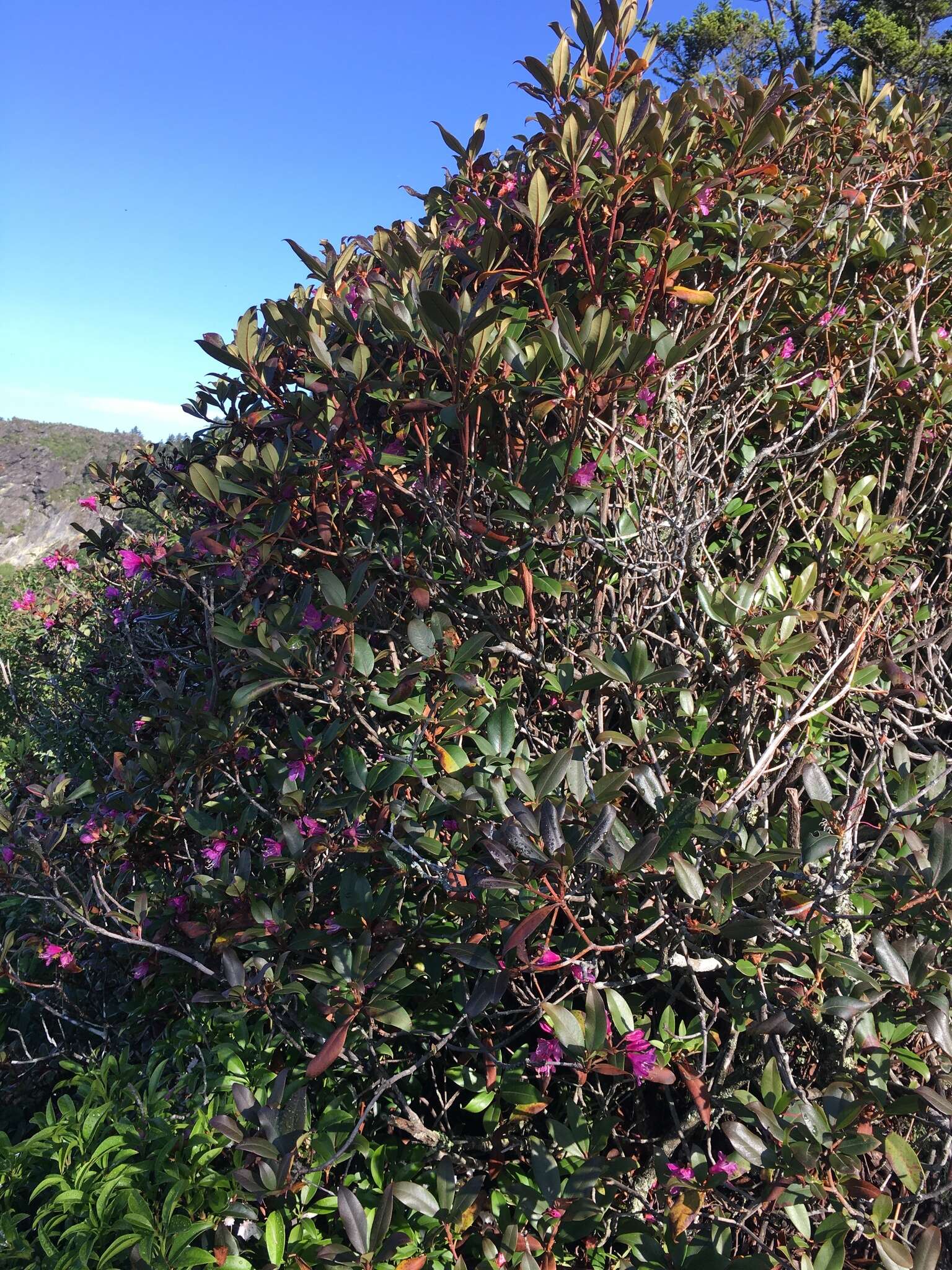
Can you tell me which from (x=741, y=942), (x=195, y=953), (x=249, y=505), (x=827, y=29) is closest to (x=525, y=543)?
(x=249, y=505)

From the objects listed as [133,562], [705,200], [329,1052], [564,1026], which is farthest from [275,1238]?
[705,200]

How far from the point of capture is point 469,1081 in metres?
1.82

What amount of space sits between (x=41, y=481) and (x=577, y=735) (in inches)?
1554

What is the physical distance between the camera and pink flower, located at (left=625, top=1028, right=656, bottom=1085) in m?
1.47

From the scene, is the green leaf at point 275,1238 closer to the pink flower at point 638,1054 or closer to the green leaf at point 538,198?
the pink flower at point 638,1054

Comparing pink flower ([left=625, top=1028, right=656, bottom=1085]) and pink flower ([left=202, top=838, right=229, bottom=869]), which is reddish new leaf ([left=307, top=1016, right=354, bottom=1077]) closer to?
pink flower ([left=625, top=1028, right=656, bottom=1085])

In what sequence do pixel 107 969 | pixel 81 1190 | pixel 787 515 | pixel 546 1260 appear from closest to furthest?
pixel 546 1260 < pixel 81 1190 < pixel 787 515 < pixel 107 969

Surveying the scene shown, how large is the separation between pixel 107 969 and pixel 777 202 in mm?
2899

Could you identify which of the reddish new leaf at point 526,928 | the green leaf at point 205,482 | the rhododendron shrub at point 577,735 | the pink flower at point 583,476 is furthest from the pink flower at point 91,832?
the pink flower at point 583,476

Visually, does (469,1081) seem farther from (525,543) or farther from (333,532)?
(333,532)

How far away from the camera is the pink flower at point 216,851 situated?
2.03 metres

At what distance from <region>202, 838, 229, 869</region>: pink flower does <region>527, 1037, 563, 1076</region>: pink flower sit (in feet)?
2.80

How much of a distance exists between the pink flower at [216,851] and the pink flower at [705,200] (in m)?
1.99

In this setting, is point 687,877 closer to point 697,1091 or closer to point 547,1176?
point 697,1091
